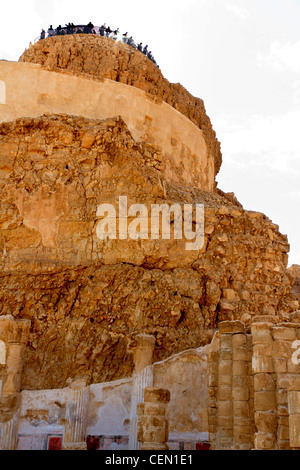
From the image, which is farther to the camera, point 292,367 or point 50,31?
point 50,31

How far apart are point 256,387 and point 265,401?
0.73ft

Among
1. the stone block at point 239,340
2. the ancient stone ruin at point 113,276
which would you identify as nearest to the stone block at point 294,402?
the ancient stone ruin at point 113,276

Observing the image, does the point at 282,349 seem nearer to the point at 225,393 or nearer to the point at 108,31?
the point at 225,393

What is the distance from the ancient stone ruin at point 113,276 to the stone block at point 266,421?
580 mm

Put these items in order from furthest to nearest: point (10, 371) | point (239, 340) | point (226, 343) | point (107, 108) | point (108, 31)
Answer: point (108, 31), point (107, 108), point (10, 371), point (226, 343), point (239, 340)

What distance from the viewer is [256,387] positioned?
717cm

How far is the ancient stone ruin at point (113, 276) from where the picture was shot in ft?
32.2

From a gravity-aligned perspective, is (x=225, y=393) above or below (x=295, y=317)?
below

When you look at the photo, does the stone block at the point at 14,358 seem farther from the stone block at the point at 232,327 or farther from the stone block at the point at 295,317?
the stone block at the point at 295,317

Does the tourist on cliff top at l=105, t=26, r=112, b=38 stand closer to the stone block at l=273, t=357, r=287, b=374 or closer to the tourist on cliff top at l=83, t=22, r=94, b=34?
the tourist on cliff top at l=83, t=22, r=94, b=34

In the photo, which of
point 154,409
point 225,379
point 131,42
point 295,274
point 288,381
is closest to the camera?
point 288,381

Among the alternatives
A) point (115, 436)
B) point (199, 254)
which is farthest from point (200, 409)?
point (199, 254)

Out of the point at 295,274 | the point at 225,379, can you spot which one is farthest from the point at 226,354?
the point at 295,274
